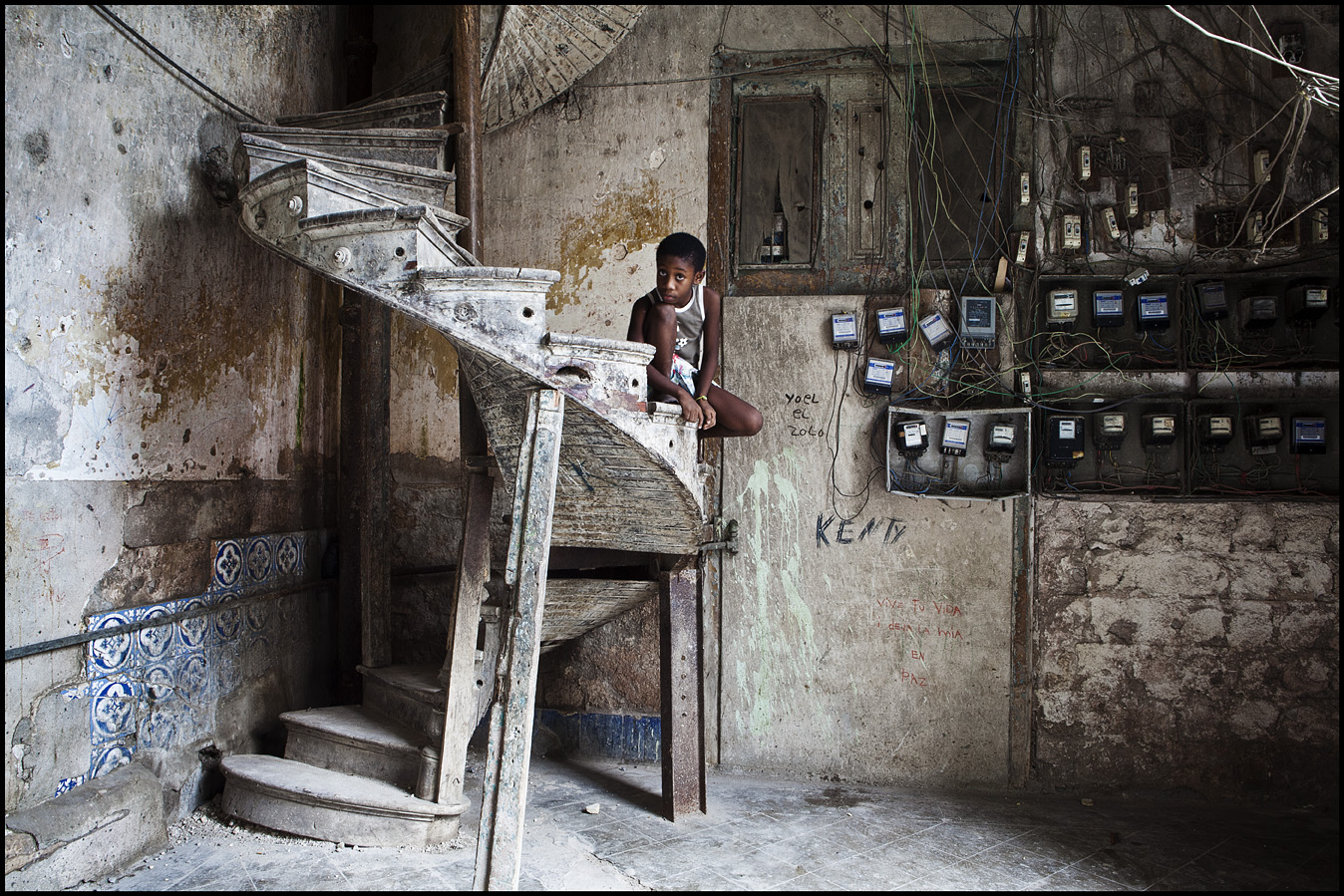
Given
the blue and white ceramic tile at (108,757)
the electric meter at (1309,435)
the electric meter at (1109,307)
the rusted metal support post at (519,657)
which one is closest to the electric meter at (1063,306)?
the electric meter at (1109,307)

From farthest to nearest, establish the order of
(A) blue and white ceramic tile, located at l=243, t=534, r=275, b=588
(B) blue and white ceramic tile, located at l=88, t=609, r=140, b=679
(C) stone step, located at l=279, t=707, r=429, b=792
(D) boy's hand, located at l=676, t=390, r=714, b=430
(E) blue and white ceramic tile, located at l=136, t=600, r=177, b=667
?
(A) blue and white ceramic tile, located at l=243, t=534, r=275, b=588 → (C) stone step, located at l=279, t=707, r=429, b=792 → (E) blue and white ceramic tile, located at l=136, t=600, r=177, b=667 → (D) boy's hand, located at l=676, t=390, r=714, b=430 → (B) blue and white ceramic tile, located at l=88, t=609, r=140, b=679

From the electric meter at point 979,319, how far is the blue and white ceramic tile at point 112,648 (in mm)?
3724

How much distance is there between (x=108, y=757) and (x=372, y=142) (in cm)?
253

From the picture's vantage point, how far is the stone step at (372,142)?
332 cm

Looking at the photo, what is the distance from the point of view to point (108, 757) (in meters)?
2.96

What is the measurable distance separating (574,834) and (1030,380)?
9.45 ft

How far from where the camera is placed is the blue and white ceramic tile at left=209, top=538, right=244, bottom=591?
3508 millimetres

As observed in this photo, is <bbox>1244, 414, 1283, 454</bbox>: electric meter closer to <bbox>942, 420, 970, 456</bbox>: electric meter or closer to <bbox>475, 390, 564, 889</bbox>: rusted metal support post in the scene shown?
<bbox>942, 420, 970, 456</bbox>: electric meter

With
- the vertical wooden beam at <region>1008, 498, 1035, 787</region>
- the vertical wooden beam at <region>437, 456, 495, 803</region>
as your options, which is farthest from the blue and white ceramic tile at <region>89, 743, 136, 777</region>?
the vertical wooden beam at <region>1008, 498, 1035, 787</region>

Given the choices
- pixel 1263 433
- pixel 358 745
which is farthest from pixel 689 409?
pixel 1263 433

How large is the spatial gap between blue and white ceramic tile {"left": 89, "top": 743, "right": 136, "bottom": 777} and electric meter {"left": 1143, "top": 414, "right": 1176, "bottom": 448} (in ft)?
14.6

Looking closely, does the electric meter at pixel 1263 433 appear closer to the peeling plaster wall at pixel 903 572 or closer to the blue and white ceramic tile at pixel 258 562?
the peeling plaster wall at pixel 903 572

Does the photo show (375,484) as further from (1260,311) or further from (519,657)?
(1260,311)

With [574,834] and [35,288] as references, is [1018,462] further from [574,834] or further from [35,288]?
[35,288]
